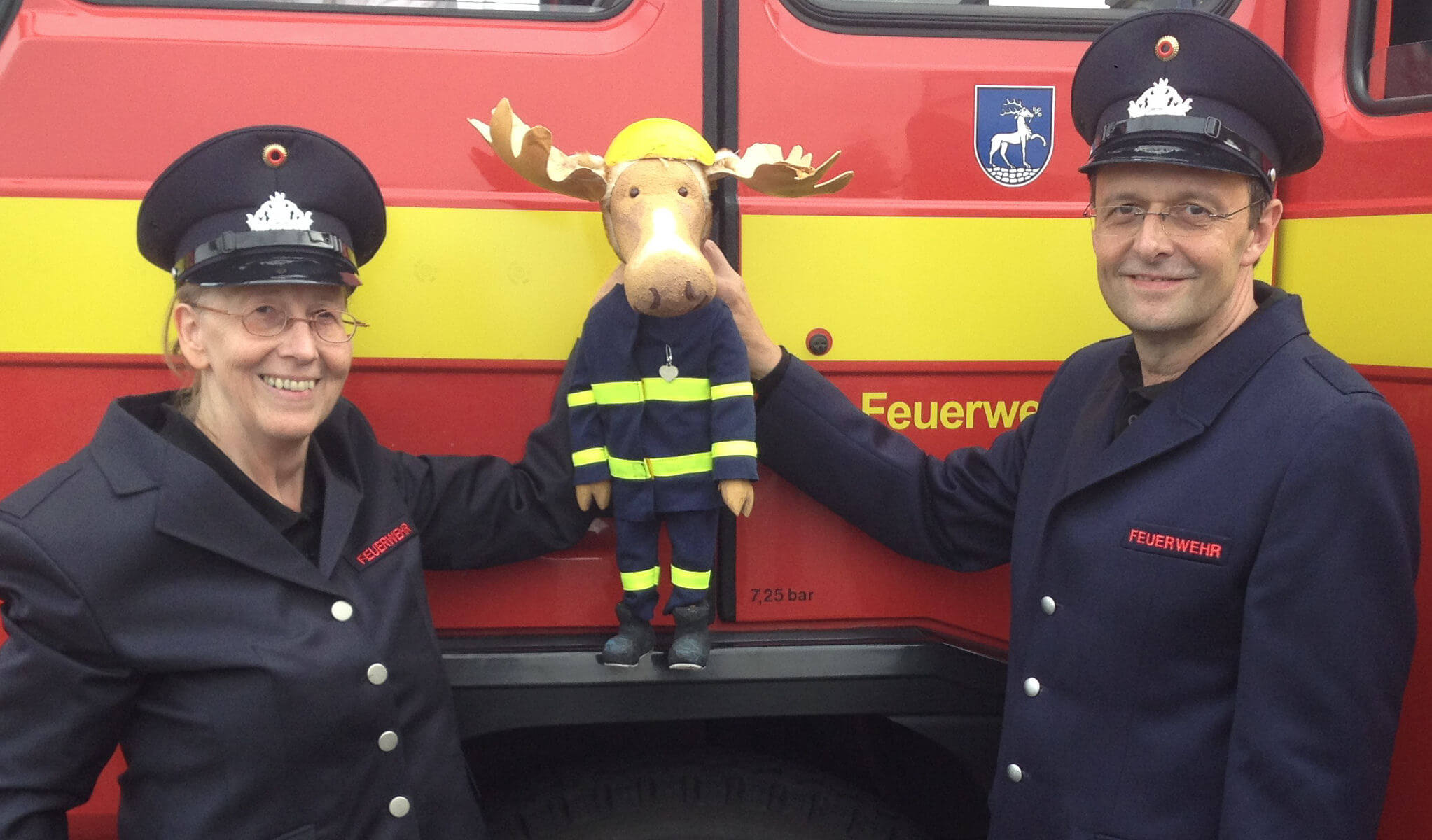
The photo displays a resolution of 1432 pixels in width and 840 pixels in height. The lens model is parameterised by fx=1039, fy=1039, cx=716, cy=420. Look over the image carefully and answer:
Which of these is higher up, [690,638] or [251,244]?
[251,244]

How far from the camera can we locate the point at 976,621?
1903 millimetres

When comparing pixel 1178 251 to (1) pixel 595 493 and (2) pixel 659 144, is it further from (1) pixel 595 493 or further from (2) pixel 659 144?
(1) pixel 595 493

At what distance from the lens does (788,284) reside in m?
1.77

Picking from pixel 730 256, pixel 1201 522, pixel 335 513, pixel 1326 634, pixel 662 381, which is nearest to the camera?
pixel 1326 634

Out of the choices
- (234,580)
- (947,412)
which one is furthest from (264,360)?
(947,412)

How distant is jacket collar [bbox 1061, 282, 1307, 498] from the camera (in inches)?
56.9

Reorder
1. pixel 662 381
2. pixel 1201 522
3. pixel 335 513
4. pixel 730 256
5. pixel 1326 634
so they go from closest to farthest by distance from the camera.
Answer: pixel 1326 634, pixel 1201 522, pixel 335 513, pixel 662 381, pixel 730 256

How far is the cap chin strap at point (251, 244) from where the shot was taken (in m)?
1.42

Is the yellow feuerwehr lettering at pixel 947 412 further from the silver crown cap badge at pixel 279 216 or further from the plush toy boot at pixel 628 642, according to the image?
the silver crown cap badge at pixel 279 216

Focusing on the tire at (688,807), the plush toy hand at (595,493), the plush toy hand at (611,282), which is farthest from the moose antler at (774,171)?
the tire at (688,807)

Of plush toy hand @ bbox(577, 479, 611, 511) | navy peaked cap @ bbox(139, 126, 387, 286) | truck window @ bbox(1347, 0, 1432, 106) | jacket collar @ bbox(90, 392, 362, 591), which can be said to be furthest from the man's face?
jacket collar @ bbox(90, 392, 362, 591)

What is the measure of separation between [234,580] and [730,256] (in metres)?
0.91

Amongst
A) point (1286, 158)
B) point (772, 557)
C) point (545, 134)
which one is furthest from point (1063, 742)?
point (545, 134)

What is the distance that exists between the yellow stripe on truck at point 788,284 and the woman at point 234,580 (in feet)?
0.52
